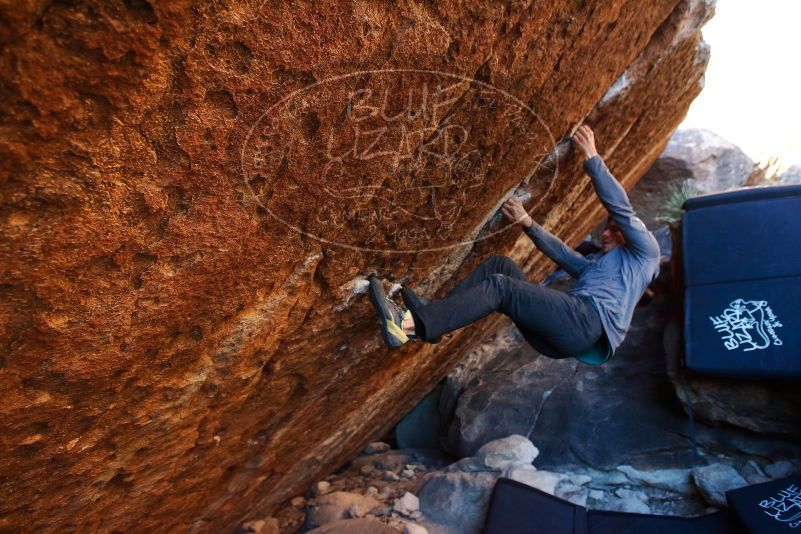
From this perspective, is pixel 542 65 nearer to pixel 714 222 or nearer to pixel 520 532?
pixel 714 222

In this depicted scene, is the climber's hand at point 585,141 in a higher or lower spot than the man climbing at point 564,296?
higher

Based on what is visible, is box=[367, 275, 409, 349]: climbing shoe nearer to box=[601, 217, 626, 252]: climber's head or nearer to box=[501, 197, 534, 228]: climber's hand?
box=[501, 197, 534, 228]: climber's hand

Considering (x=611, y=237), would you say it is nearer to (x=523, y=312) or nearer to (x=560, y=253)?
(x=560, y=253)

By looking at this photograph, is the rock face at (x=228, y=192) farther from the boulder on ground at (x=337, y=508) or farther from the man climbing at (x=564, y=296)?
the boulder on ground at (x=337, y=508)

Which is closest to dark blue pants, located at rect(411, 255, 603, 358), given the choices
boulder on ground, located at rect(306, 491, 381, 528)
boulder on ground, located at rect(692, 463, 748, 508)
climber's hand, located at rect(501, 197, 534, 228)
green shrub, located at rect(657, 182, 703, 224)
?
climber's hand, located at rect(501, 197, 534, 228)

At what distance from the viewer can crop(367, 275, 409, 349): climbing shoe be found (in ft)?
6.82

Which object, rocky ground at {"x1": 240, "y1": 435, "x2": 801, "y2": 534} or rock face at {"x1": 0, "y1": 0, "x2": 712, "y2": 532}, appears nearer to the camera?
rock face at {"x1": 0, "y1": 0, "x2": 712, "y2": 532}

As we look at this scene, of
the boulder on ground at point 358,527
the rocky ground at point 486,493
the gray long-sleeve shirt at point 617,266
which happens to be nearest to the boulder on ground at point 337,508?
the rocky ground at point 486,493

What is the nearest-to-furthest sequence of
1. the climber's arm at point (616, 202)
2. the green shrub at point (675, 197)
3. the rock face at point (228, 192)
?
1. the rock face at point (228, 192)
2. the climber's arm at point (616, 202)
3. the green shrub at point (675, 197)

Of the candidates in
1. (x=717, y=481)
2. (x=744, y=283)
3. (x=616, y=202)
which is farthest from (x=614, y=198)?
(x=717, y=481)

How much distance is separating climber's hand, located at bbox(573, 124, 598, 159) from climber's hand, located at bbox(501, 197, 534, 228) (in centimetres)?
44

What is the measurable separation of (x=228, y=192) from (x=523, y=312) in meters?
1.52

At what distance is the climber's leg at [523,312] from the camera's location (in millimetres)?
2188

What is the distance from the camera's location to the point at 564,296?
2451 millimetres
